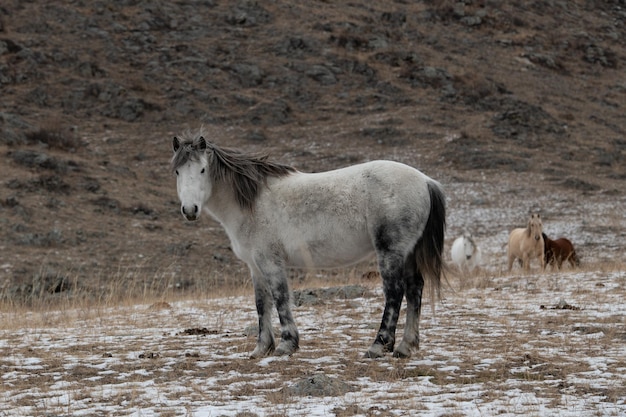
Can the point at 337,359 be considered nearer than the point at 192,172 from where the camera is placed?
Yes

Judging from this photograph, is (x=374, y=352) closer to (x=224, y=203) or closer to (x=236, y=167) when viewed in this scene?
(x=224, y=203)

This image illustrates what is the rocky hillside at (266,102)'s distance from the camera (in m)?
24.6

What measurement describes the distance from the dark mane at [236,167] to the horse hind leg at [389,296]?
61.6 inches

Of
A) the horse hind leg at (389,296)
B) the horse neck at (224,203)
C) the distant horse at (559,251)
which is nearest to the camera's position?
the horse hind leg at (389,296)

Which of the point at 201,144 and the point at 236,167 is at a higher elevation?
the point at 201,144

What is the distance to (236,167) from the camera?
843 centimetres

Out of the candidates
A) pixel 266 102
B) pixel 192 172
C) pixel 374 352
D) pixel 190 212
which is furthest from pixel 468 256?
pixel 266 102

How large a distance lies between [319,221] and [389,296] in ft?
3.30

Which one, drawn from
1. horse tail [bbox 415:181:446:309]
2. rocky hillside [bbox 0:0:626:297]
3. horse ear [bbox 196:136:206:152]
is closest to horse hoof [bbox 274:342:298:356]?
horse tail [bbox 415:181:446:309]

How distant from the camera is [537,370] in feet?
22.4

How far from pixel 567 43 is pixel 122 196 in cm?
3177

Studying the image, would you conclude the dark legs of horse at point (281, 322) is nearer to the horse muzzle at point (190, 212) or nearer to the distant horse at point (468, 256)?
the horse muzzle at point (190, 212)

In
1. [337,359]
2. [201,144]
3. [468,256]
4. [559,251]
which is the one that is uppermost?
[201,144]

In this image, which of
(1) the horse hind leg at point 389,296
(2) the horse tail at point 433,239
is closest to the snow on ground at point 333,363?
(1) the horse hind leg at point 389,296
